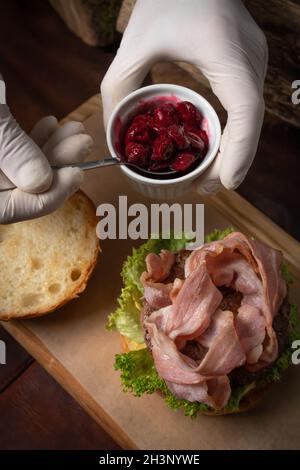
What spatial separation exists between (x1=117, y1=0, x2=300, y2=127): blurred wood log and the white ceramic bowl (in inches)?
23.4

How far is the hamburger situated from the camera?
239 centimetres

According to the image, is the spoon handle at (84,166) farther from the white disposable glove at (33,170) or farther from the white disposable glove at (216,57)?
the white disposable glove at (216,57)

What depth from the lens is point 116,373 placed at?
9.46 feet

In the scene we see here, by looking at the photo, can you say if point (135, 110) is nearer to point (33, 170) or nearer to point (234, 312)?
point (33, 170)

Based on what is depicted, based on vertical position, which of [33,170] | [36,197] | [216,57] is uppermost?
[216,57]

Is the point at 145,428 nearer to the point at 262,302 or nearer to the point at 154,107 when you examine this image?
the point at 262,302

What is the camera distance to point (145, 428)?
279 cm

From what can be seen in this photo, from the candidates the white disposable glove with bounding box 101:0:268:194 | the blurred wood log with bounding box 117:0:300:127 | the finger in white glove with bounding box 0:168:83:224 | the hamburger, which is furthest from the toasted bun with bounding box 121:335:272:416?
the blurred wood log with bounding box 117:0:300:127

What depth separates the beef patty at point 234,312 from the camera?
8.14ft

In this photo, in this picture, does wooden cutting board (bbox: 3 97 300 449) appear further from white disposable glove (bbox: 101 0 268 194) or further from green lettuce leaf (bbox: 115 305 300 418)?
white disposable glove (bbox: 101 0 268 194)

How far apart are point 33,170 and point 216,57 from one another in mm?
896

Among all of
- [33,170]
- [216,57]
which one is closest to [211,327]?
[33,170]

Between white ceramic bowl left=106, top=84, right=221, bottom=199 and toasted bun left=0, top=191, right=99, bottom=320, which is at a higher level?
white ceramic bowl left=106, top=84, right=221, bottom=199

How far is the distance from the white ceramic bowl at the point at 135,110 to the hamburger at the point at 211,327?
0.27 metres
